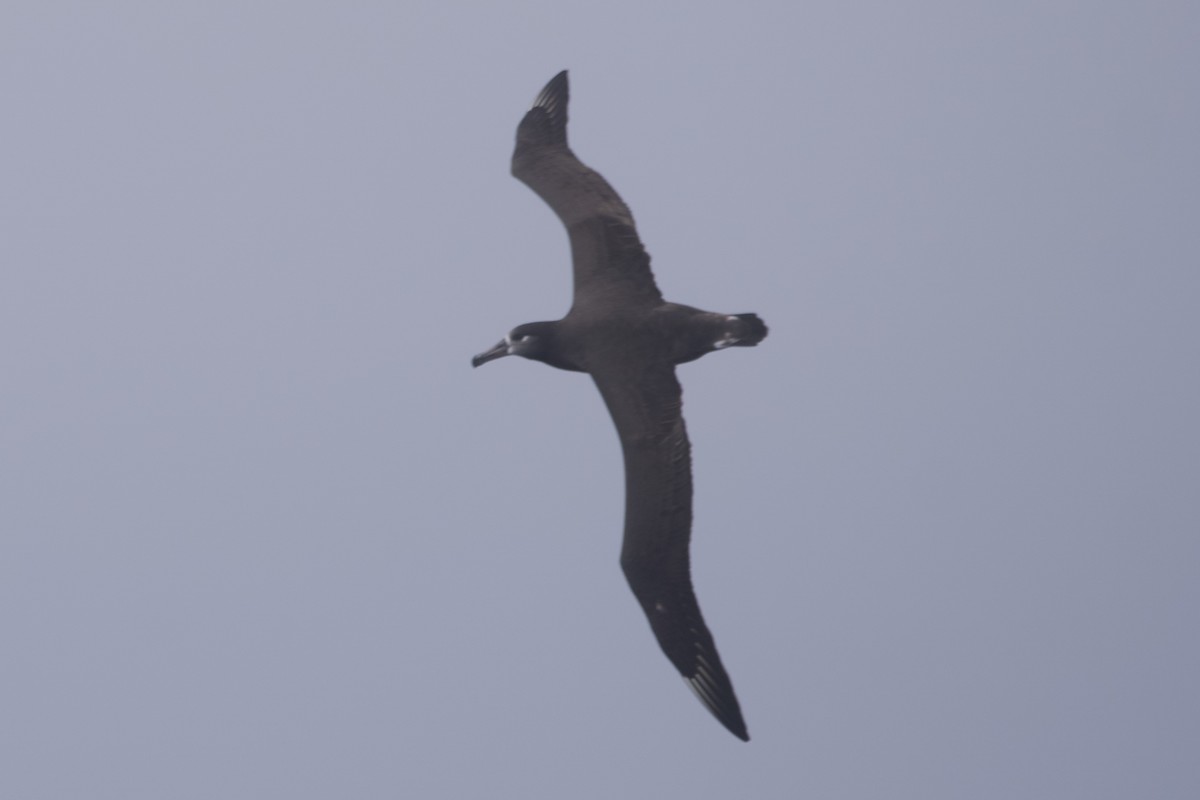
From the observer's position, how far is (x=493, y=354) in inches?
765

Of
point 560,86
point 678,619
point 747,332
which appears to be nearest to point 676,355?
point 747,332

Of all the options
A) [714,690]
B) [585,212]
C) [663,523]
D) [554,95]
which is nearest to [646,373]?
[663,523]

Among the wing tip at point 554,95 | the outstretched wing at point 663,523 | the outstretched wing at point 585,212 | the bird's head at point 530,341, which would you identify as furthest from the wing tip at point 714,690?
the wing tip at point 554,95

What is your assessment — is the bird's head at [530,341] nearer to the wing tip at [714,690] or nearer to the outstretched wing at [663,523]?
the outstretched wing at [663,523]

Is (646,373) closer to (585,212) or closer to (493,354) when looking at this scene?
(493,354)

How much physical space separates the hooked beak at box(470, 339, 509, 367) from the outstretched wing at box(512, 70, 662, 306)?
78 cm

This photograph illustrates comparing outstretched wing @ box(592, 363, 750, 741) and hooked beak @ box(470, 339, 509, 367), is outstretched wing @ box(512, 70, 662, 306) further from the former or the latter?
outstretched wing @ box(592, 363, 750, 741)

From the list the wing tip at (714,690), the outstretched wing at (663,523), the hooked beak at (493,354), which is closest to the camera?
the outstretched wing at (663,523)

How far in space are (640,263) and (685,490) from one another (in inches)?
91.3

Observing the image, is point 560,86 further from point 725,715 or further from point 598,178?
point 725,715

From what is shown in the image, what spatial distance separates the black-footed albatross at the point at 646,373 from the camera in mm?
18000

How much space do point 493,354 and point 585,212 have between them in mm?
1559

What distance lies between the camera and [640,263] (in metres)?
19.2

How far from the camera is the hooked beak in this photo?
19.3 metres
